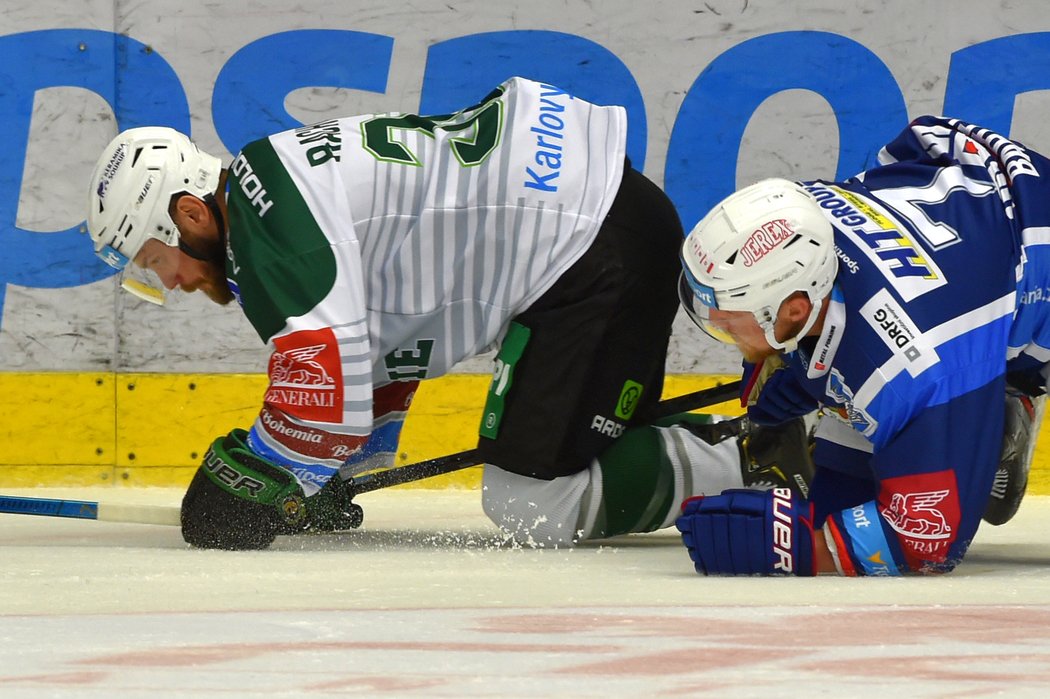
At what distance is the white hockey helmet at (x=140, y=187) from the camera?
3.05 m

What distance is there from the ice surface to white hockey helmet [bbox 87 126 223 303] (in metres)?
0.60

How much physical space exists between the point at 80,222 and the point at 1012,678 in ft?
11.9

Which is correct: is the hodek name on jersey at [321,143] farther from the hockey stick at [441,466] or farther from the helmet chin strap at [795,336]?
the helmet chin strap at [795,336]

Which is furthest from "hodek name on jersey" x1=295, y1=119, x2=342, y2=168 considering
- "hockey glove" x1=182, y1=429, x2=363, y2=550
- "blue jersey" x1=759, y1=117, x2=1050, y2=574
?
"blue jersey" x1=759, y1=117, x2=1050, y2=574

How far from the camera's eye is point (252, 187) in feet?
9.84

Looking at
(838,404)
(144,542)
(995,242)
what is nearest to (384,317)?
(144,542)

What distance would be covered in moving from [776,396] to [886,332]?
1.87 feet

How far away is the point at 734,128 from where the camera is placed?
4.73 metres

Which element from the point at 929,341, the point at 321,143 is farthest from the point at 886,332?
the point at 321,143

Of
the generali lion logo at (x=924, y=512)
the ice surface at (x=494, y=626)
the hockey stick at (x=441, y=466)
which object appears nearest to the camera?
the ice surface at (x=494, y=626)

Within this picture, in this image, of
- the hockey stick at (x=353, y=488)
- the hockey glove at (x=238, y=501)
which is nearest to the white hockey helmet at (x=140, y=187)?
the hockey glove at (x=238, y=501)

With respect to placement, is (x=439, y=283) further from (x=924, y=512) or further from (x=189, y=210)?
(x=924, y=512)

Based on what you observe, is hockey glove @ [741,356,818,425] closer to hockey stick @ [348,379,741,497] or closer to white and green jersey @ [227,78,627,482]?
hockey stick @ [348,379,741,497]

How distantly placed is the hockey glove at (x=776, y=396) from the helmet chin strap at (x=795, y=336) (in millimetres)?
321
